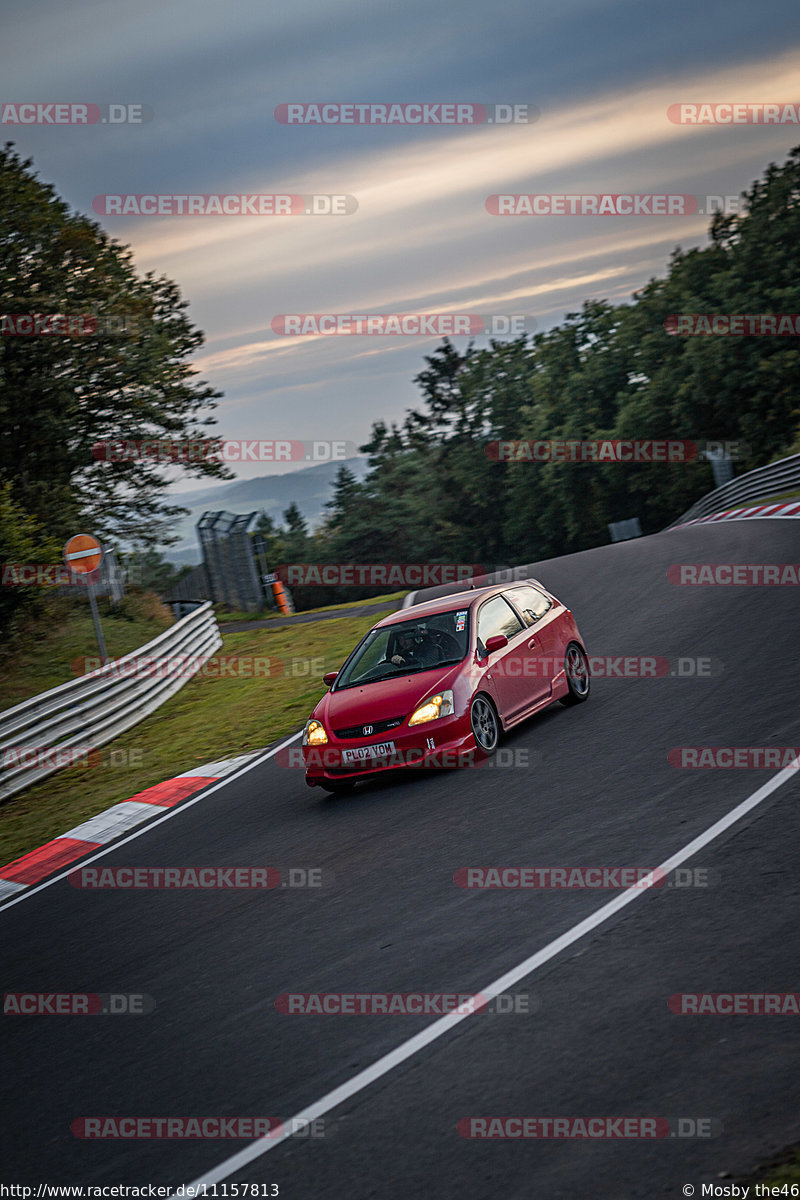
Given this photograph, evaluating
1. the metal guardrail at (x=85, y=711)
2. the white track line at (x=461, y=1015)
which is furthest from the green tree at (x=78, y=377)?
the white track line at (x=461, y=1015)

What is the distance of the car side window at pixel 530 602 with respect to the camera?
37.9 feet

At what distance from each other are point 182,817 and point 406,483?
69640 millimetres

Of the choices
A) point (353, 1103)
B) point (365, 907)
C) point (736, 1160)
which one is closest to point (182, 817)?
point (365, 907)

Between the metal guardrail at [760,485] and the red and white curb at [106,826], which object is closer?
the red and white curb at [106,826]

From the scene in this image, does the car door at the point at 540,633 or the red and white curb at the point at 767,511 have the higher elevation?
the red and white curb at the point at 767,511

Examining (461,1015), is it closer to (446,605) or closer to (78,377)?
(446,605)

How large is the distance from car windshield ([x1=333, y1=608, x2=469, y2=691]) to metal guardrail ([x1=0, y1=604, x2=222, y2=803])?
592cm

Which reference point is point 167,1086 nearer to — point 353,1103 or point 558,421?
point 353,1103

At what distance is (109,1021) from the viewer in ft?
20.9

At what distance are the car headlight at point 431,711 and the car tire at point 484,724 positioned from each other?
0.22 metres

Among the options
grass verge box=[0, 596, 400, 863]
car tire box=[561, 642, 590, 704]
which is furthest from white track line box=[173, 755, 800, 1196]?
grass verge box=[0, 596, 400, 863]

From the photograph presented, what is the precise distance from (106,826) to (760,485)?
2637 centimetres

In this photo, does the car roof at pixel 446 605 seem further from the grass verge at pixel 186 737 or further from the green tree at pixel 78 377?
the green tree at pixel 78 377

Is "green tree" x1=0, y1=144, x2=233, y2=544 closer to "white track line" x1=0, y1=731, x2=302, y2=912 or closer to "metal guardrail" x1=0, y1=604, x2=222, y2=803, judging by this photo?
"metal guardrail" x1=0, y1=604, x2=222, y2=803
